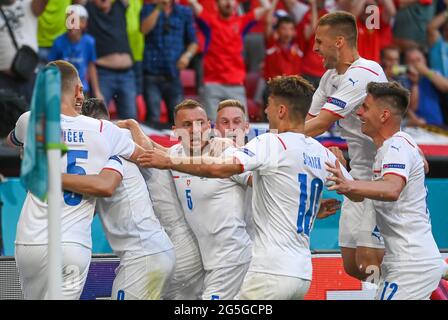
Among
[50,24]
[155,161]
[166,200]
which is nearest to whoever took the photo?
[155,161]

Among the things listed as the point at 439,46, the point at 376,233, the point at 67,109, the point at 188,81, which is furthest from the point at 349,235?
the point at 439,46

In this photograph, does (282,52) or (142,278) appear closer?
(142,278)

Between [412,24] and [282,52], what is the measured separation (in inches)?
82.1

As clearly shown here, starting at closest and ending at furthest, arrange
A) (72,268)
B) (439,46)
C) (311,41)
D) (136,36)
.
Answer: (72,268)
(136,36)
(311,41)
(439,46)

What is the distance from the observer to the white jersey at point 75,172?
8180 millimetres

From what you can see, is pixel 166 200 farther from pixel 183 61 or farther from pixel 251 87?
pixel 251 87

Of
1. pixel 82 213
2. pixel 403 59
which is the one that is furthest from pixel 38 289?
pixel 403 59

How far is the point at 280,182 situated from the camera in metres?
7.88

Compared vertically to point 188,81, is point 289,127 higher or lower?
lower

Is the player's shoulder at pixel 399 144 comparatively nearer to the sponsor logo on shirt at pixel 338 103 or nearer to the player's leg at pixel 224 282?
the sponsor logo on shirt at pixel 338 103

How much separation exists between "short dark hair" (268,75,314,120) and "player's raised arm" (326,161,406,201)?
0.42 meters

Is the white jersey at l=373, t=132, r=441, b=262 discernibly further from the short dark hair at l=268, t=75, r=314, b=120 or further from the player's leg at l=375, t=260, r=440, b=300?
the short dark hair at l=268, t=75, r=314, b=120

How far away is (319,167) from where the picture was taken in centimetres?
801
